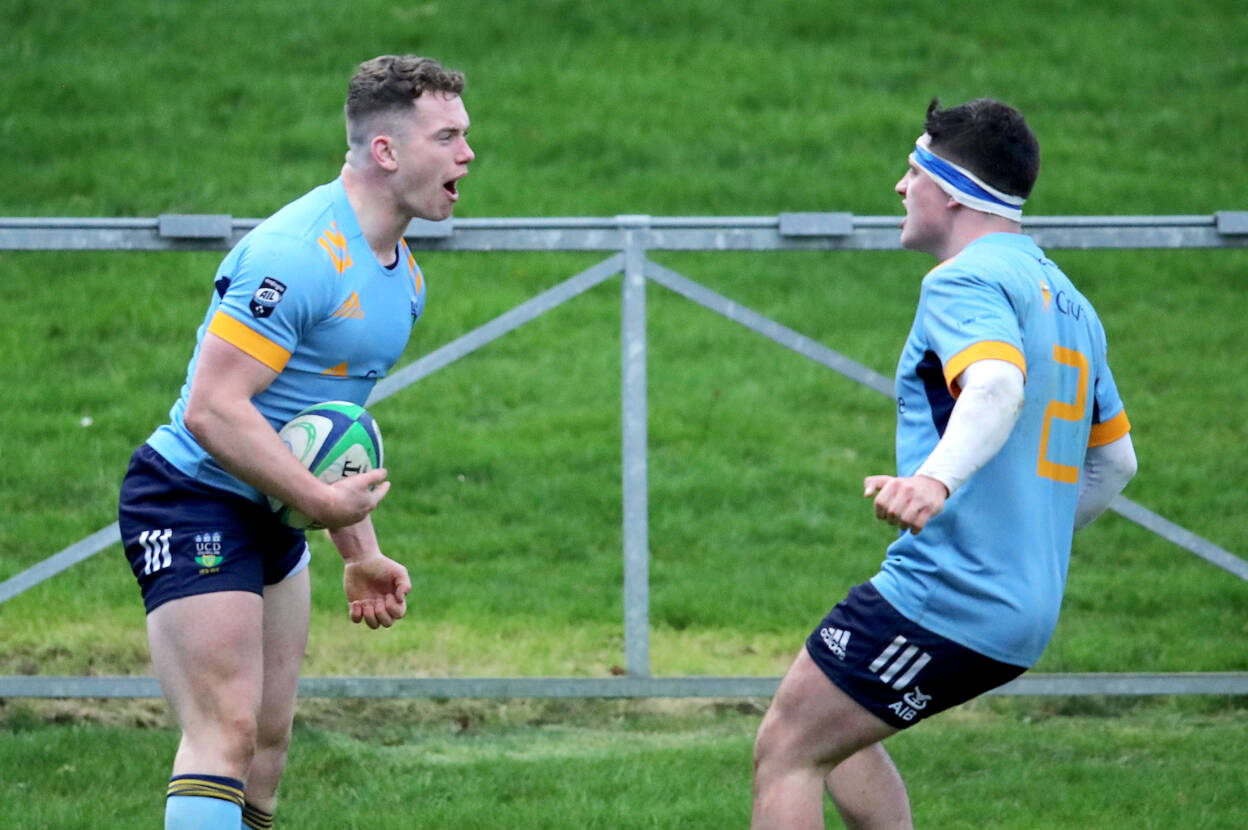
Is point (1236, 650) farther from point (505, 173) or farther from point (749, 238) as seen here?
point (505, 173)

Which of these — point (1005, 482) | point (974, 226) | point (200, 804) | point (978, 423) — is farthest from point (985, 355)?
point (200, 804)

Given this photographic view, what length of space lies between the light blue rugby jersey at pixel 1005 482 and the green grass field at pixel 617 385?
1.81 m

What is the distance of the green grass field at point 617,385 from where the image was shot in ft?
18.2

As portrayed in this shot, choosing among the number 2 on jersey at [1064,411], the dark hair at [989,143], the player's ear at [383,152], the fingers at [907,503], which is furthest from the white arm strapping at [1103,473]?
the player's ear at [383,152]

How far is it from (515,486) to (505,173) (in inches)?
169

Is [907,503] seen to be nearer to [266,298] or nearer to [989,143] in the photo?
[989,143]

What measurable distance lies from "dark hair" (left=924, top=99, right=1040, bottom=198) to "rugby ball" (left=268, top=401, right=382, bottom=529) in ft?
4.75

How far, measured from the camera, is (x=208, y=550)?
141 inches

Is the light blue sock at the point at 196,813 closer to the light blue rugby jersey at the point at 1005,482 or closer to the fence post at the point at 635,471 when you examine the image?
the light blue rugby jersey at the point at 1005,482

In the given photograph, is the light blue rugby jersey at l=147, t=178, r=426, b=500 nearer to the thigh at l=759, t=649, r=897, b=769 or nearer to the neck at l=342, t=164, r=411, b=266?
the neck at l=342, t=164, r=411, b=266

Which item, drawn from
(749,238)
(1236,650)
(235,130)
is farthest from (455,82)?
(235,130)

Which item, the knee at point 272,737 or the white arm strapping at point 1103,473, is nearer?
the white arm strapping at point 1103,473

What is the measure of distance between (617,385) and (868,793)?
6.36m

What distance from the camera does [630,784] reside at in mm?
5234
